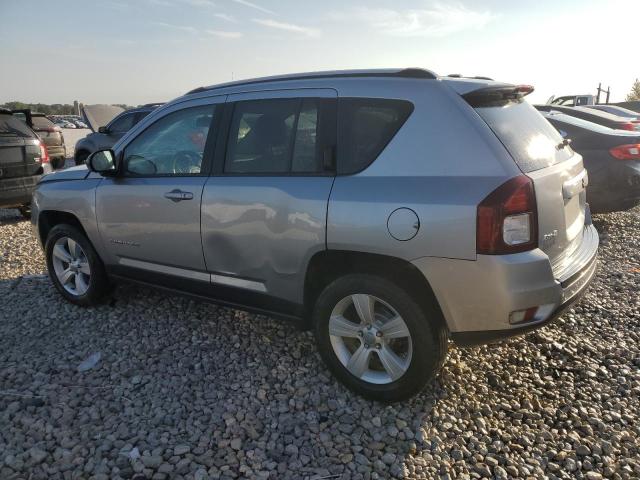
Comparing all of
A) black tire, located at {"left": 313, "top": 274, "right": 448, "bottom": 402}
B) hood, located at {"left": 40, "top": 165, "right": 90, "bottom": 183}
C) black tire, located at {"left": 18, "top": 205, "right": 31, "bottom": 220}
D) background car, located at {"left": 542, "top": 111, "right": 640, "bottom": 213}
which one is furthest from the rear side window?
black tire, located at {"left": 18, "top": 205, "right": 31, "bottom": 220}

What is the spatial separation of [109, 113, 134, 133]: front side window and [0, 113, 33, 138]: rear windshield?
3.41 m

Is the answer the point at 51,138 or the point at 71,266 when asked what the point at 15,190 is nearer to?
the point at 71,266

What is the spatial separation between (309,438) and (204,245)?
146cm

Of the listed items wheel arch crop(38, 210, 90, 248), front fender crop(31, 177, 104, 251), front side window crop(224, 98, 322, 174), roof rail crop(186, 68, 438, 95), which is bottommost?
wheel arch crop(38, 210, 90, 248)

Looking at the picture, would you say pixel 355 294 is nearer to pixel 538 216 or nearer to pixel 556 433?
pixel 538 216

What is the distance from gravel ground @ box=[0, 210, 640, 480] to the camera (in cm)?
241

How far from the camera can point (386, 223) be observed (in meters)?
2.53

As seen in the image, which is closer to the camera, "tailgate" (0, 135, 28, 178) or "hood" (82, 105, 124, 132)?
"tailgate" (0, 135, 28, 178)

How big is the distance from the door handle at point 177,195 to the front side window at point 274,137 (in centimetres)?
33

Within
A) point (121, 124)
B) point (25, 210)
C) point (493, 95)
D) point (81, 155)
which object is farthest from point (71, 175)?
point (81, 155)

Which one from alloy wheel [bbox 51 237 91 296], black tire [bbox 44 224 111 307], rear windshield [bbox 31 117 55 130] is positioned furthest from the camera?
rear windshield [bbox 31 117 55 130]

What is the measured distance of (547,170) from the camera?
2594mm

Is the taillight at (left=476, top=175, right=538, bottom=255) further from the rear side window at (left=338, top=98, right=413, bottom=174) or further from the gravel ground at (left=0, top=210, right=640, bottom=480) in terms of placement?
the gravel ground at (left=0, top=210, right=640, bottom=480)

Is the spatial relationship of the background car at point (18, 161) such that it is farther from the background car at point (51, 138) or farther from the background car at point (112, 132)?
the background car at point (51, 138)
